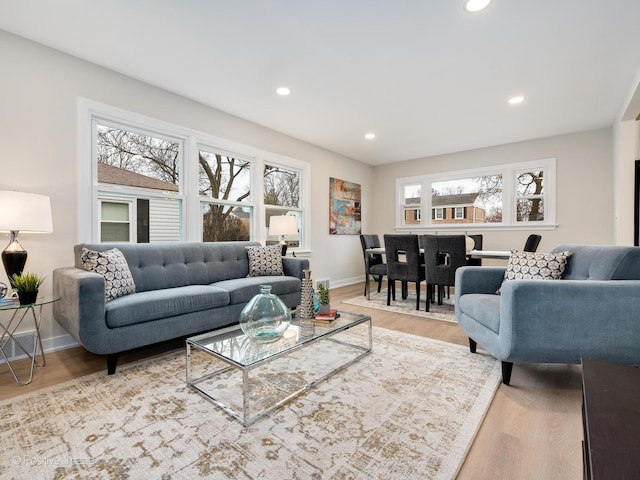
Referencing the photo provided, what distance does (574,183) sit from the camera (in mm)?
4711

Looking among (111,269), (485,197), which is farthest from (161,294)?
(485,197)

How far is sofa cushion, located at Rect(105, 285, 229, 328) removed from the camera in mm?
2143

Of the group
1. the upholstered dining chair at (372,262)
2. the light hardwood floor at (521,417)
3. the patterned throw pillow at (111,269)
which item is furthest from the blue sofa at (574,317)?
the patterned throw pillow at (111,269)

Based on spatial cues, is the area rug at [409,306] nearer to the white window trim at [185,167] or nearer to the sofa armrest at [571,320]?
the white window trim at [185,167]

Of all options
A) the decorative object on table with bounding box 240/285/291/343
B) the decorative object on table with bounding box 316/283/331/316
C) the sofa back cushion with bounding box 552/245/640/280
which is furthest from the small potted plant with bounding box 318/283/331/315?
the sofa back cushion with bounding box 552/245/640/280

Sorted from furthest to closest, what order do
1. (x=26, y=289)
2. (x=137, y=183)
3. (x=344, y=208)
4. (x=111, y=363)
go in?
(x=344, y=208) → (x=137, y=183) → (x=111, y=363) → (x=26, y=289)

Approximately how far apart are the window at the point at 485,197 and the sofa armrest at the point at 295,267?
131 inches

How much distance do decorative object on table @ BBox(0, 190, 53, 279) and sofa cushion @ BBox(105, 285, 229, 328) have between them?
0.76 m

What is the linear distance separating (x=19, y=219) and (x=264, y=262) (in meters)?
2.08

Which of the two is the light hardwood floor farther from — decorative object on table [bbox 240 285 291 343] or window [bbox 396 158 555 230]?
window [bbox 396 158 555 230]

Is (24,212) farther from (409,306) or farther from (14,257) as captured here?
(409,306)

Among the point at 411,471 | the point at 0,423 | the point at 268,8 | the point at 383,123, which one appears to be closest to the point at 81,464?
the point at 0,423

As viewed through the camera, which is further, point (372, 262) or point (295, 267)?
point (372, 262)

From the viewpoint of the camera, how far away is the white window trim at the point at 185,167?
2.80 meters
